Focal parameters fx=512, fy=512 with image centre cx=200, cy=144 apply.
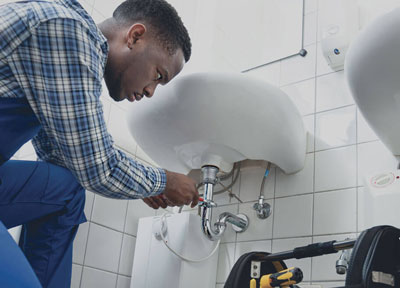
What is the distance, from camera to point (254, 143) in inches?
70.7

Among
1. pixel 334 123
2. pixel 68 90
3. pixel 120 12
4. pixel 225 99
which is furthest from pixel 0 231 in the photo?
pixel 334 123

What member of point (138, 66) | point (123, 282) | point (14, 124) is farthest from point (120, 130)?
point (14, 124)

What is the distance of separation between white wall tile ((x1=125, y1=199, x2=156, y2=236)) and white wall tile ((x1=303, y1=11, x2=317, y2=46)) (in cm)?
100

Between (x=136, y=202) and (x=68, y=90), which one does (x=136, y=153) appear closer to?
(x=136, y=202)

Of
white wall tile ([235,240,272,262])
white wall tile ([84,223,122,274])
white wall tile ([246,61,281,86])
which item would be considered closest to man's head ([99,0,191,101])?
white wall tile ([84,223,122,274])

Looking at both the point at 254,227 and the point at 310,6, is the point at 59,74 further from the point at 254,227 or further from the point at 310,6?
the point at 310,6

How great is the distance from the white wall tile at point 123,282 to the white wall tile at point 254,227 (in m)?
0.45

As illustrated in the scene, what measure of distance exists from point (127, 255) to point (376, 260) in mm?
1122

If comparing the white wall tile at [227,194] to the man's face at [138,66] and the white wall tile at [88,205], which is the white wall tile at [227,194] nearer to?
the white wall tile at [88,205]

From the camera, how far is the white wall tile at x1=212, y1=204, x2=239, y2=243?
201 centimetres

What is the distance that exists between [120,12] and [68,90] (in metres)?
0.41

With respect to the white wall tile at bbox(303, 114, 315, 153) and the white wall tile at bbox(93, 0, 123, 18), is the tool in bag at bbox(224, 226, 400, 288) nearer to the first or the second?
the white wall tile at bbox(303, 114, 315, 153)

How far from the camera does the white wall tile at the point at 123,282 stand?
1.94m

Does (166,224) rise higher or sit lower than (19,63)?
lower
